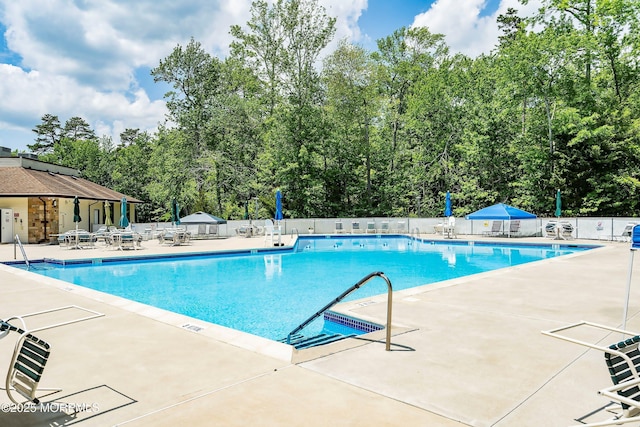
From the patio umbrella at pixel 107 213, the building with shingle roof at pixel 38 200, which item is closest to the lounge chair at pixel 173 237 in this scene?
the building with shingle roof at pixel 38 200

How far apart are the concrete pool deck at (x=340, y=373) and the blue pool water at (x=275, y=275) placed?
2.07 metres

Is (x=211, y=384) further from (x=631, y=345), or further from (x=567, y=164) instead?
(x=567, y=164)

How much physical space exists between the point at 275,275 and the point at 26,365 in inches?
354

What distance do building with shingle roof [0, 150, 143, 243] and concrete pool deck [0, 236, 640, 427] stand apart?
16.1 meters

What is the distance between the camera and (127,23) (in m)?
15.6

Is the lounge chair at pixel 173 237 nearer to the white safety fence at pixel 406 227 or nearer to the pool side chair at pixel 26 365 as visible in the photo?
the white safety fence at pixel 406 227

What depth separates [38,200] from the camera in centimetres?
2025

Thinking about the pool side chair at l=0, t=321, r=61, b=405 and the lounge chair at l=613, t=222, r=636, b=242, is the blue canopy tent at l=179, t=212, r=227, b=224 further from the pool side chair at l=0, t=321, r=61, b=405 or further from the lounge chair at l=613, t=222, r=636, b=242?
the lounge chair at l=613, t=222, r=636, b=242

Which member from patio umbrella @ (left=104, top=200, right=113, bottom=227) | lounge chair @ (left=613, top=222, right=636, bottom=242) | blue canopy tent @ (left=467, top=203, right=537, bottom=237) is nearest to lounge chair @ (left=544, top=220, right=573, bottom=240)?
blue canopy tent @ (left=467, top=203, right=537, bottom=237)

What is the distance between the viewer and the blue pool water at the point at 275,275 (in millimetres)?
7734

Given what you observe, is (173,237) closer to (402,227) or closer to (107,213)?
(107,213)

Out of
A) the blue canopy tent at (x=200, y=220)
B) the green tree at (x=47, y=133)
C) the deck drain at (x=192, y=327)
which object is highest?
the green tree at (x=47, y=133)

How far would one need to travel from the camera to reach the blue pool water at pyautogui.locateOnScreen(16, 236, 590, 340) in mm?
7734

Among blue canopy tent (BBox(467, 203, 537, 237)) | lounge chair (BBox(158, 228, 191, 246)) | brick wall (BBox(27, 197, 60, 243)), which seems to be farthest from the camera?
brick wall (BBox(27, 197, 60, 243))
